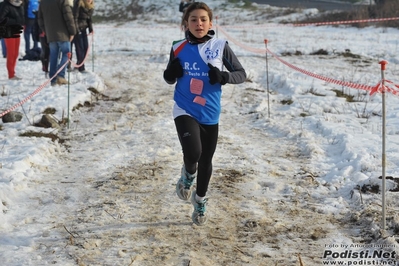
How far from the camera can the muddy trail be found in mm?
3893

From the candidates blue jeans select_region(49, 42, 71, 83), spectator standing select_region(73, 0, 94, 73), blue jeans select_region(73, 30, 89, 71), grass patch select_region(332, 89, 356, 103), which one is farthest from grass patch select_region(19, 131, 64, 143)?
grass patch select_region(332, 89, 356, 103)

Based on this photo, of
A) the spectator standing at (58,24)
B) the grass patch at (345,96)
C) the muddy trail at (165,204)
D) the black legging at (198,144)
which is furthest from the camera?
the spectator standing at (58,24)

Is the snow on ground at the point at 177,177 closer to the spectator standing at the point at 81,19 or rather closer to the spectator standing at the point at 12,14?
the spectator standing at the point at 12,14

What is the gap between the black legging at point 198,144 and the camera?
4.12 meters

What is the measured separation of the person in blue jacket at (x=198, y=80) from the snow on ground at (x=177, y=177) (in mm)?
643

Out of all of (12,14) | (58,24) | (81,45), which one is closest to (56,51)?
(58,24)

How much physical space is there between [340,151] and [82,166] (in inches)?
132

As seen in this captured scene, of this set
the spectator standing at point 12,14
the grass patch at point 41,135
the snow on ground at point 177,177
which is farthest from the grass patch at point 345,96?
the spectator standing at point 12,14

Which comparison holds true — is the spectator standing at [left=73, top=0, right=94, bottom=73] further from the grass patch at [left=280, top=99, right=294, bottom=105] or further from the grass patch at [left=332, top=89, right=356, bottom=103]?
the grass patch at [left=332, top=89, right=356, bottom=103]

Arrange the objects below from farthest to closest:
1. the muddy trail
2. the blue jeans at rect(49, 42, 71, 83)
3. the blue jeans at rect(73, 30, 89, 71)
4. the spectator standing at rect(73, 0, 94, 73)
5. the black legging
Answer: the blue jeans at rect(73, 30, 89, 71) → the spectator standing at rect(73, 0, 94, 73) → the blue jeans at rect(49, 42, 71, 83) → the black legging → the muddy trail

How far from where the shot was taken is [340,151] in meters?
6.43

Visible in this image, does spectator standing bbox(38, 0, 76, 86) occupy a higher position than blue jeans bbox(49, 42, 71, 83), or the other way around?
spectator standing bbox(38, 0, 76, 86)

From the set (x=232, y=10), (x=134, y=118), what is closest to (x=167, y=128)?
(x=134, y=118)

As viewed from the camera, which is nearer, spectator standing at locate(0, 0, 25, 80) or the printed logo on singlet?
the printed logo on singlet
